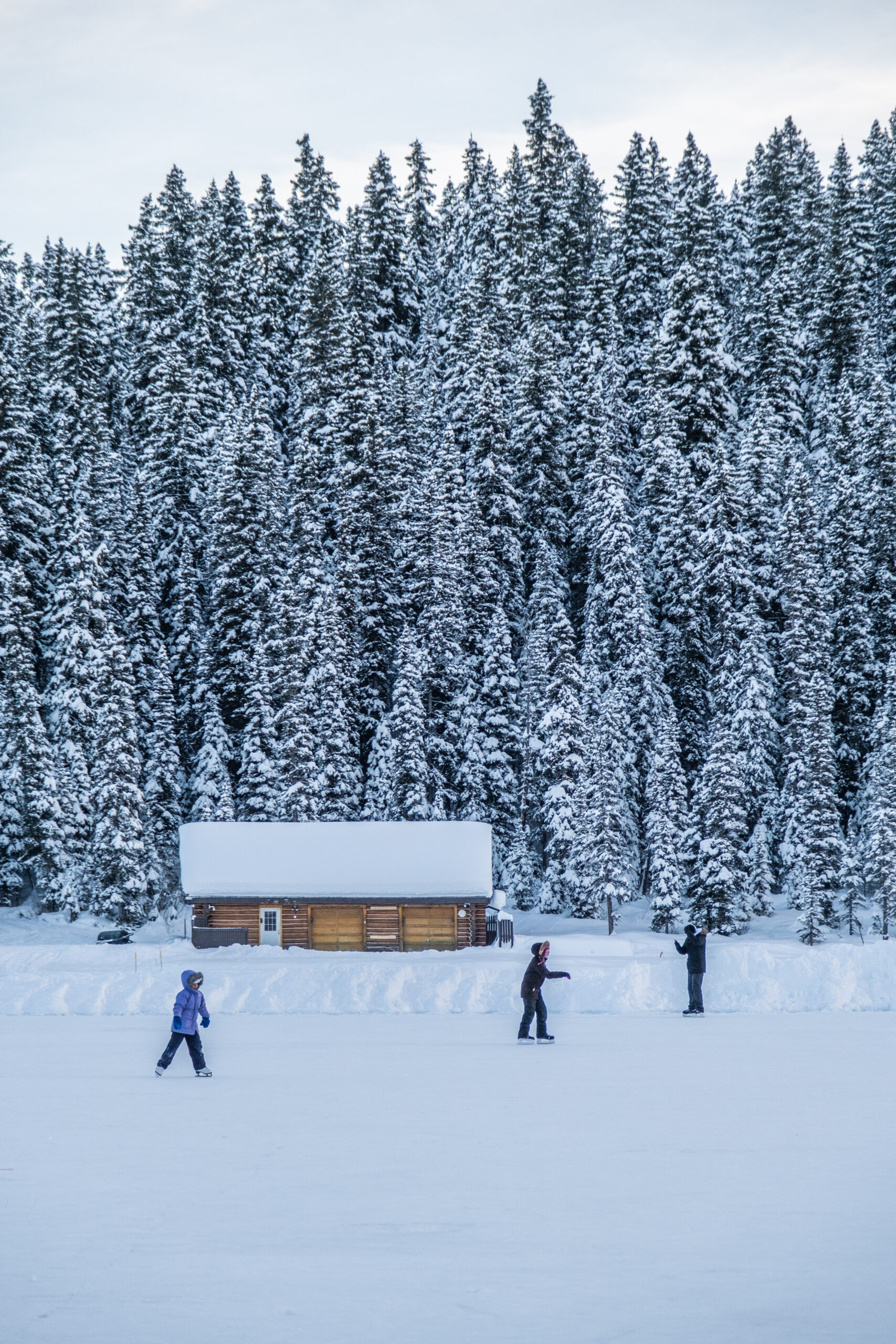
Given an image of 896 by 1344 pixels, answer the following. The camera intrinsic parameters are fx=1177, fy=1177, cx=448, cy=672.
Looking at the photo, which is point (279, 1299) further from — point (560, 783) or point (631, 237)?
point (631, 237)

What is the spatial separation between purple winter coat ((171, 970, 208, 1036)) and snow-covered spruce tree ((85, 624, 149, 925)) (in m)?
32.5

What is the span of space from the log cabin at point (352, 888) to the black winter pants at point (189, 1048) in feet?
73.3

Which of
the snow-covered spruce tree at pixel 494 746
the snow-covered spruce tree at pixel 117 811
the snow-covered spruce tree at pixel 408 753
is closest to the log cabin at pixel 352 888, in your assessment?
the snow-covered spruce tree at pixel 117 811

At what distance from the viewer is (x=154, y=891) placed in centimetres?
4872

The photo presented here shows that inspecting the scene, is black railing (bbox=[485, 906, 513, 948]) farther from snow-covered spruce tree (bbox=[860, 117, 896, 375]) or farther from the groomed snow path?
snow-covered spruce tree (bbox=[860, 117, 896, 375])

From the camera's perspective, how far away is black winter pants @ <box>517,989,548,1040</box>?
55.7 feet

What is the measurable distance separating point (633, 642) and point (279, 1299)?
4731 cm

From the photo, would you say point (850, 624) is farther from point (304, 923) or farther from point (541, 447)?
point (304, 923)

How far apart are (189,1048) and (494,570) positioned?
4321 cm

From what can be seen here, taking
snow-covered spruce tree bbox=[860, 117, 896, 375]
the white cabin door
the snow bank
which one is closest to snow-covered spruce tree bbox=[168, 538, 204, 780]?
the white cabin door

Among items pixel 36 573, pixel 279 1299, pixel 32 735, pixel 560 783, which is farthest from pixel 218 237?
pixel 279 1299

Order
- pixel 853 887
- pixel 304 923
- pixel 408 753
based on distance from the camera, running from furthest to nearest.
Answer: pixel 408 753, pixel 853 887, pixel 304 923

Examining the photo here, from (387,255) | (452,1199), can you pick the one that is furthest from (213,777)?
(387,255)

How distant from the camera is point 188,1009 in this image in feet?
48.2
